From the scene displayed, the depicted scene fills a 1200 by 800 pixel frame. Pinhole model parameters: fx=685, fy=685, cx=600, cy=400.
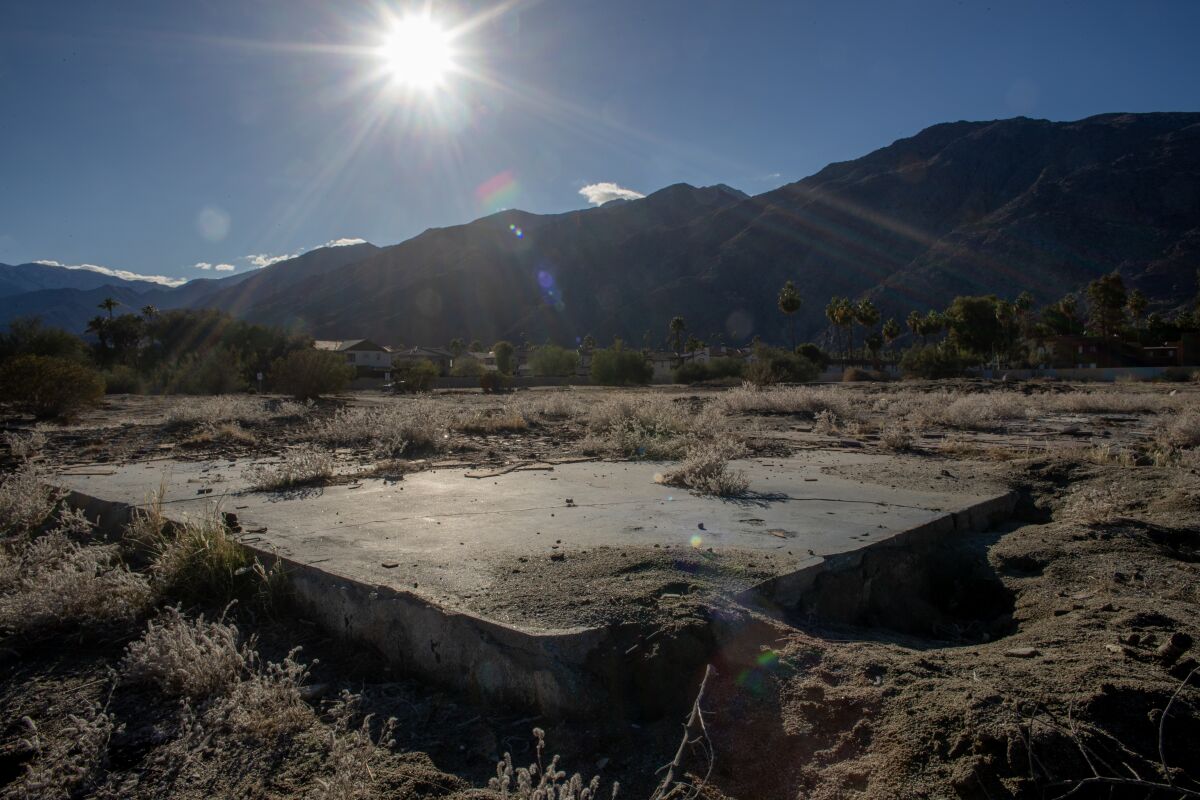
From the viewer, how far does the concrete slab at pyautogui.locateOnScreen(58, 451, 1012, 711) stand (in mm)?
2338

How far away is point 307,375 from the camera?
23984 millimetres

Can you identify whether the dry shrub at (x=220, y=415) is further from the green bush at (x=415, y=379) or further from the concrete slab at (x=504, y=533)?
the green bush at (x=415, y=379)

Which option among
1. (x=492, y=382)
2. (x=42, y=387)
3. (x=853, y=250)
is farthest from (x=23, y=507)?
(x=853, y=250)

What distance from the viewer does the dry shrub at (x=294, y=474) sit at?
5.47 m

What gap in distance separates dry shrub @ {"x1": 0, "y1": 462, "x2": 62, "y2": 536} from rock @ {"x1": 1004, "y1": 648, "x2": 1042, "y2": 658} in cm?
520

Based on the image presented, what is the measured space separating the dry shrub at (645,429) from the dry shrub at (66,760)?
223 inches

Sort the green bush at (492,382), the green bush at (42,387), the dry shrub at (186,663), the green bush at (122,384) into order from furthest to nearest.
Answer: the green bush at (492,382)
the green bush at (122,384)
the green bush at (42,387)
the dry shrub at (186,663)

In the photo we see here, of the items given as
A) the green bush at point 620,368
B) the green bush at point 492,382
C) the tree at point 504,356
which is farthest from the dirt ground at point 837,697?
the tree at point 504,356

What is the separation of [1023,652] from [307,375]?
Result: 971 inches

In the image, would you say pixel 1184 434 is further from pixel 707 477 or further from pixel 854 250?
pixel 854 250

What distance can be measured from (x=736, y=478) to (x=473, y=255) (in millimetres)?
185672

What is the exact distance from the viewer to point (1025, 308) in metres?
78.2

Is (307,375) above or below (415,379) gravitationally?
above

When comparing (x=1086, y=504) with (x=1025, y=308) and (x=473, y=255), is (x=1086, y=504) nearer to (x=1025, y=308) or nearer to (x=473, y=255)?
(x=1025, y=308)
